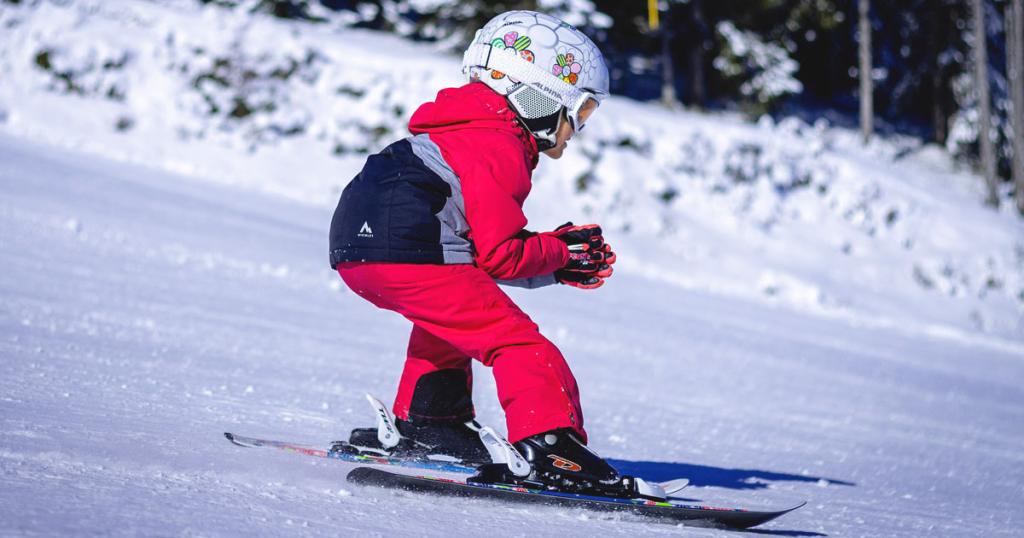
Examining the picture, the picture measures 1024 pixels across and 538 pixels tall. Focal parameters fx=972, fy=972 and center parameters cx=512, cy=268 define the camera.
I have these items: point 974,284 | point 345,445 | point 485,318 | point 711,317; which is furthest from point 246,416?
point 974,284

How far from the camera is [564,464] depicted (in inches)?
110

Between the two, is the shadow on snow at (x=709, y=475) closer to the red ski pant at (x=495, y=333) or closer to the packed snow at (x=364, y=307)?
the packed snow at (x=364, y=307)

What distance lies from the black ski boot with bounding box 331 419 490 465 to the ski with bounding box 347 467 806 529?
393 millimetres

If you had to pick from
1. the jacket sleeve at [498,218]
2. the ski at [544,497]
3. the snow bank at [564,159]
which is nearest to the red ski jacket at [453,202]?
the jacket sleeve at [498,218]

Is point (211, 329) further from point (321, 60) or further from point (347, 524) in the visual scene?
point (321, 60)

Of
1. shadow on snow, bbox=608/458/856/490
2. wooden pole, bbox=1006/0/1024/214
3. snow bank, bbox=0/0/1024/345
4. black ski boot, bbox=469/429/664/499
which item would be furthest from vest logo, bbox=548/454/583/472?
wooden pole, bbox=1006/0/1024/214

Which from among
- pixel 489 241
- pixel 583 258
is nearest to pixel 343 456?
pixel 489 241

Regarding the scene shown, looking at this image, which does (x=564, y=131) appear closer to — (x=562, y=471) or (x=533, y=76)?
(x=533, y=76)

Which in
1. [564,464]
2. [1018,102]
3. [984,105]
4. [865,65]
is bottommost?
[564,464]

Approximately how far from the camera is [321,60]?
1446 cm

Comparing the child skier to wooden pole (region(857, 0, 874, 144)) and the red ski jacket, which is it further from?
wooden pole (region(857, 0, 874, 144))

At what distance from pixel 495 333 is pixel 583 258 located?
46cm

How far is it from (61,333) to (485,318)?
2.51 meters

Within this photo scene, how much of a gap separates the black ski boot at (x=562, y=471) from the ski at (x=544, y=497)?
0.08 feet
